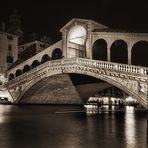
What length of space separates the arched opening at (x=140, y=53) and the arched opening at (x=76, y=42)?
528 cm

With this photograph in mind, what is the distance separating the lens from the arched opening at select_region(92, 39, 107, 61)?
27658 mm

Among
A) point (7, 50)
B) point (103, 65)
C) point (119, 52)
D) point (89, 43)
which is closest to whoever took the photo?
point (103, 65)

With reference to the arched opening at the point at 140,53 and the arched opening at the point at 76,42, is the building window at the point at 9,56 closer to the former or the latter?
the arched opening at the point at 76,42

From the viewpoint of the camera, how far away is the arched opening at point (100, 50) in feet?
90.7

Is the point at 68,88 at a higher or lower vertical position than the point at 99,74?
lower

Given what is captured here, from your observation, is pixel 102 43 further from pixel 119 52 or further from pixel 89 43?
pixel 89 43

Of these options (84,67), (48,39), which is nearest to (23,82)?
(84,67)

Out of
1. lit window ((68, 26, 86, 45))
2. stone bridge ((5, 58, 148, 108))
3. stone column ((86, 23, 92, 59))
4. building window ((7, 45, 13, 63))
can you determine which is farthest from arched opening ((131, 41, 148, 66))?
building window ((7, 45, 13, 63))

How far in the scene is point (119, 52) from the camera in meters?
27.6

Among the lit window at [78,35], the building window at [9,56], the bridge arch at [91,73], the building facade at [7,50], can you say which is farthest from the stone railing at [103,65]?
the building window at [9,56]

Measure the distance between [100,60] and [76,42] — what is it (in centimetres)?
418

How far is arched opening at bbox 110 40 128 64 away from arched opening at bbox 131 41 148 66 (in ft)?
2.83

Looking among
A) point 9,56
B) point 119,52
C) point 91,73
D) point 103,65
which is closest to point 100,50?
point 119,52

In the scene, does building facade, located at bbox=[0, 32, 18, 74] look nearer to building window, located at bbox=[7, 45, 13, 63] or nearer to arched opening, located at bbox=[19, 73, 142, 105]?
building window, located at bbox=[7, 45, 13, 63]
